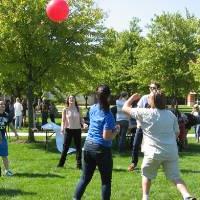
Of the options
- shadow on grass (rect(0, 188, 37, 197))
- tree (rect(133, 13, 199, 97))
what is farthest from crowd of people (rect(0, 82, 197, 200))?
tree (rect(133, 13, 199, 97))

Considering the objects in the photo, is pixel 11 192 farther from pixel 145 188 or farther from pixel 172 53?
pixel 172 53

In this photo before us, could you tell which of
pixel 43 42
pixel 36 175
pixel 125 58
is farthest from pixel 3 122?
pixel 125 58

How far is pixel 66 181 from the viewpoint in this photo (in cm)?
1025

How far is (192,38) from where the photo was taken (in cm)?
3994

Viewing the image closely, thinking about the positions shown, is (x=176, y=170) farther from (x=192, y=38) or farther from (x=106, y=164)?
(x=192, y=38)

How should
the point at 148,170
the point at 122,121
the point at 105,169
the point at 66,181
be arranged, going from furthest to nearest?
the point at 122,121, the point at 66,181, the point at 148,170, the point at 105,169

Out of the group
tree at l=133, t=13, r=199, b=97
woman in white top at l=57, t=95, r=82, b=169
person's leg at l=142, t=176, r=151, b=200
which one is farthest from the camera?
tree at l=133, t=13, r=199, b=97

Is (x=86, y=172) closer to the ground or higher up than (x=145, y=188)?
higher up

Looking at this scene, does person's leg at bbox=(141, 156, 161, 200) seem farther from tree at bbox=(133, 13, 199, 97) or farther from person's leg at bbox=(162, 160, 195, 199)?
tree at bbox=(133, 13, 199, 97)

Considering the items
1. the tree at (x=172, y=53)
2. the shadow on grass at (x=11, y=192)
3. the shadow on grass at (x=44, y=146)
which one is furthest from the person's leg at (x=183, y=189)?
the tree at (x=172, y=53)

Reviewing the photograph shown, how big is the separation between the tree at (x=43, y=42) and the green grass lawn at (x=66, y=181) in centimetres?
447

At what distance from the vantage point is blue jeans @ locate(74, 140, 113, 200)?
7230mm

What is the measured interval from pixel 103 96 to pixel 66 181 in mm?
3437

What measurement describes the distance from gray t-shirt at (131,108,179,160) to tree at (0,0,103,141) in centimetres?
1063
